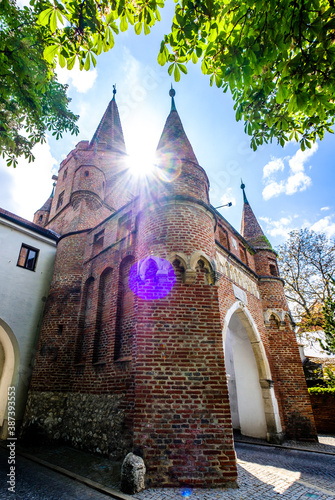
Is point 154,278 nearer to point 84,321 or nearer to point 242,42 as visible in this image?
point 242,42

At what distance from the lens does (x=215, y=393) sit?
5.52m

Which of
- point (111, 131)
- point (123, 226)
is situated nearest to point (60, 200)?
point (111, 131)

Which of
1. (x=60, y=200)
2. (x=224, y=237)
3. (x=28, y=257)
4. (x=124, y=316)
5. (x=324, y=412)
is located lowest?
(x=324, y=412)

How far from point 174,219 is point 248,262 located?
26.2 feet

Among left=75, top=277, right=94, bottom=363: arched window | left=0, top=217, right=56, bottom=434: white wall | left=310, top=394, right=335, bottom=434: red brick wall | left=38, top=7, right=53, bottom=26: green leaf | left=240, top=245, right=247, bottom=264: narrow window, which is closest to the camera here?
left=38, top=7, right=53, bottom=26: green leaf

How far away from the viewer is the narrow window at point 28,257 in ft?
37.4

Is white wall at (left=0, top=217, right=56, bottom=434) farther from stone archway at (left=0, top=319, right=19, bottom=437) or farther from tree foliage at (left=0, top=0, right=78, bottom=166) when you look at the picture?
tree foliage at (left=0, top=0, right=78, bottom=166)

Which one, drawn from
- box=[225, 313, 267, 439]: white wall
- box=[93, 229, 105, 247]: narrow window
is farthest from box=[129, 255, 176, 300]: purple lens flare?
box=[225, 313, 267, 439]: white wall

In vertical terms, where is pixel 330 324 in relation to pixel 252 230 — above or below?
below

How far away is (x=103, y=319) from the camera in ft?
30.6

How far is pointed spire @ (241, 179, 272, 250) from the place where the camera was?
1533 centimetres

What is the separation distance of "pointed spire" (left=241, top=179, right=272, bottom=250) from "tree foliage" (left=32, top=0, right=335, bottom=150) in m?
12.1

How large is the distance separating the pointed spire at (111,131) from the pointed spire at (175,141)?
13418mm

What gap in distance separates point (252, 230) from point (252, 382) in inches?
342
